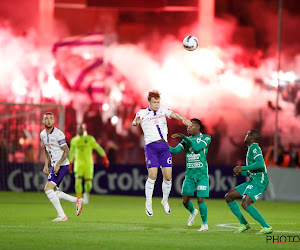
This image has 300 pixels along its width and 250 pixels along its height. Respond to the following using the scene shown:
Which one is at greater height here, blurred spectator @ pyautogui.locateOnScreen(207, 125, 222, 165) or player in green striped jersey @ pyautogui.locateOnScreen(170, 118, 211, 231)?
player in green striped jersey @ pyautogui.locateOnScreen(170, 118, 211, 231)

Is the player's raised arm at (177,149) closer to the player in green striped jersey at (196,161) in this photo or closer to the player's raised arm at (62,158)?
the player in green striped jersey at (196,161)

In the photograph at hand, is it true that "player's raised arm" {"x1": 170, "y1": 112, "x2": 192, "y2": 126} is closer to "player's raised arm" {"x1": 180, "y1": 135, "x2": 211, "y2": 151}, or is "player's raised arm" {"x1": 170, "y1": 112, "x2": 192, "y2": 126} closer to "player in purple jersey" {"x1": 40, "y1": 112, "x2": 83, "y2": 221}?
"player's raised arm" {"x1": 180, "y1": 135, "x2": 211, "y2": 151}

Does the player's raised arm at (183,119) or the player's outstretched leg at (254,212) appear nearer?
the player's outstretched leg at (254,212)

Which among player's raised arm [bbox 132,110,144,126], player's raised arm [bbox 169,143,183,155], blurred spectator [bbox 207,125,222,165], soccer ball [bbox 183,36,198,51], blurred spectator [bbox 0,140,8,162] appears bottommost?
blurred spectator [bbox 207,125,222,165]

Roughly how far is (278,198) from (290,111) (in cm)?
1539

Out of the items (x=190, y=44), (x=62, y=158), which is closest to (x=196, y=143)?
(x=62, y=158)

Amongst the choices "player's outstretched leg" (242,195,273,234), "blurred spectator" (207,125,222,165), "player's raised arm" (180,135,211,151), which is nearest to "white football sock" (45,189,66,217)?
"player's raised arm" (180,135,211,151)

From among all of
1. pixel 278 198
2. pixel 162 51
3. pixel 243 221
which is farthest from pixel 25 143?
pixel 162 51

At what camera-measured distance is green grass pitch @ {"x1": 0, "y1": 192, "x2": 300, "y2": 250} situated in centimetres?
984

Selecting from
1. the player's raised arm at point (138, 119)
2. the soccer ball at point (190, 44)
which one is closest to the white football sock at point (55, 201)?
the player's raised arm at point (138, 119)

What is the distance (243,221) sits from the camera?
11.6m

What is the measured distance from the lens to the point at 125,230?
38.6 feet

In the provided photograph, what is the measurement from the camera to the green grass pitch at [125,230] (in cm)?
984

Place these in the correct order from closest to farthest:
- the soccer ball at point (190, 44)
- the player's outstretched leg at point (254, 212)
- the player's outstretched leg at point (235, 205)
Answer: the player's outstretched leg at point (254, 212), the player's outstretched leg at point (235, 205), the soccer ball at point (190, 44)
